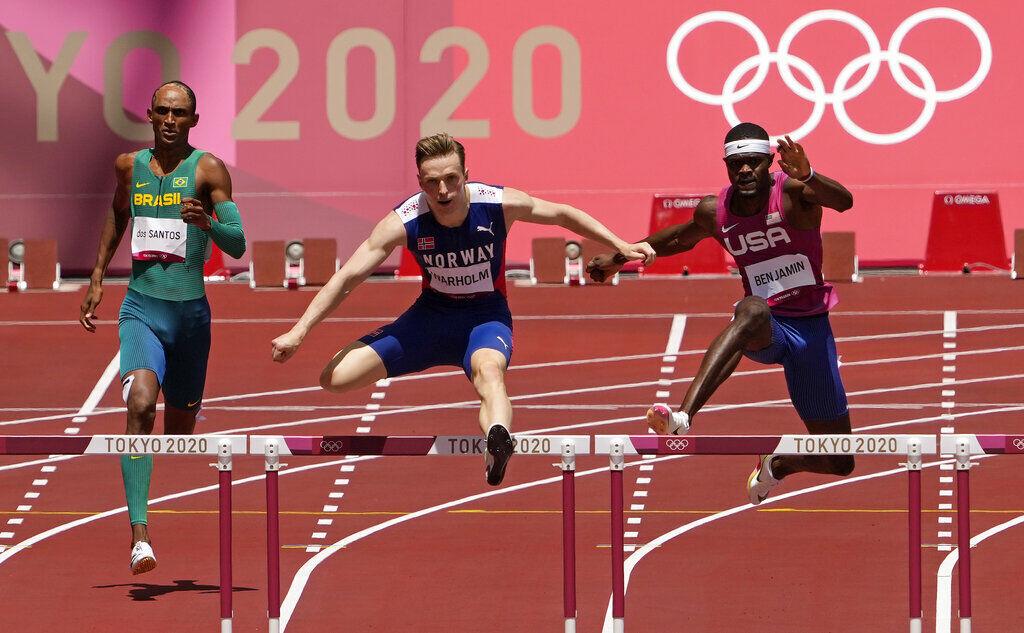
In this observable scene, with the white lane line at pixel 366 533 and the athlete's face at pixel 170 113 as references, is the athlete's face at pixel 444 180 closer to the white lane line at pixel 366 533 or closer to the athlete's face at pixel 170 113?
the athlete's face at pixel 170 113

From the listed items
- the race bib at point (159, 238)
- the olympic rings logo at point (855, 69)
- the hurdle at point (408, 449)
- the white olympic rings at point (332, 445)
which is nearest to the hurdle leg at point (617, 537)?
the hurdle at point (408, 449)

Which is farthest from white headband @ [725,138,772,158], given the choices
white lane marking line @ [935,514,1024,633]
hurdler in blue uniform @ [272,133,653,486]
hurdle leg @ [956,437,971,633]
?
white lane marking line @ [935,514,1024,633]

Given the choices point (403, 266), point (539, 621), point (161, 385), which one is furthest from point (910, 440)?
point (403, 266)

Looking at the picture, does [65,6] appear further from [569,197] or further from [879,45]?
[879,45]

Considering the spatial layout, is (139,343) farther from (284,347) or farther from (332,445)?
(332,445)

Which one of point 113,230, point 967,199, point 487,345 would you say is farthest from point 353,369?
point 967,199

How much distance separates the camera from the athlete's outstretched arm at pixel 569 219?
30.3 feet

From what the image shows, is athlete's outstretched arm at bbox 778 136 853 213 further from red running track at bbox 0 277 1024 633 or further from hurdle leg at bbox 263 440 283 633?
hurdle leg at bbox 263 440 283 633

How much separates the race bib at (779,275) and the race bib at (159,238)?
2756 millimetres

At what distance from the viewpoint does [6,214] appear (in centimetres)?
2386

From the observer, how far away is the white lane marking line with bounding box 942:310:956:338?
19062 millimetres

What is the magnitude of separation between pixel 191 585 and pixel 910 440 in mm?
4416

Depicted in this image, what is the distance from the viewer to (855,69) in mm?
23266

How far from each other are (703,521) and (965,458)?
14.4 feet
